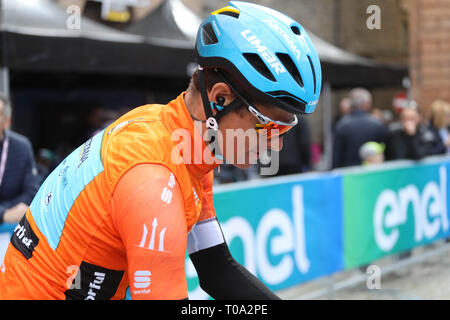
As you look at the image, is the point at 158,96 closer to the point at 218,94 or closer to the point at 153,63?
the point at 153,63

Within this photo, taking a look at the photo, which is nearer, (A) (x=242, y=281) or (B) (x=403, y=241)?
(A) (x=242, y=281)

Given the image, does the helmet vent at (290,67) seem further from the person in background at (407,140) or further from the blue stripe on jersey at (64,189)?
the person in background at (407,140)

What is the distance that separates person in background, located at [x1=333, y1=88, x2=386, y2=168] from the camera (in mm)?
7555

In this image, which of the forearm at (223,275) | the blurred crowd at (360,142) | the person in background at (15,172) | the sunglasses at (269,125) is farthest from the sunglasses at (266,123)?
the blurred crowd at (360,142)

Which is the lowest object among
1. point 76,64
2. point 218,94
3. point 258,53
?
point 218,94

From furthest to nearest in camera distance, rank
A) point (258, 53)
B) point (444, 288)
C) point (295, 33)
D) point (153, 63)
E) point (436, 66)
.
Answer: point (436, 66), point (153, 63), point (444, 288), point (295, 33), point (258, 53)

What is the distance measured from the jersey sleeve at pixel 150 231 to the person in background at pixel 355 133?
6.38 metres

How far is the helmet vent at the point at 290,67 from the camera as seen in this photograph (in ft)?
5.40

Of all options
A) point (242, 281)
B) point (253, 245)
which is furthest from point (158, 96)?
point (242, 281)

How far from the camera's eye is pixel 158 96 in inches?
429

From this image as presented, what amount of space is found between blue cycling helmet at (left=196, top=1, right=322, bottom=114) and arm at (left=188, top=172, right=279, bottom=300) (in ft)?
1.42

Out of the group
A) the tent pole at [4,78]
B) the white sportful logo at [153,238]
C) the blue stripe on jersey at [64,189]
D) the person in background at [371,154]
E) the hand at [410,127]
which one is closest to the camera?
the white sportful logo at [153,238]

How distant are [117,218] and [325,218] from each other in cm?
451
